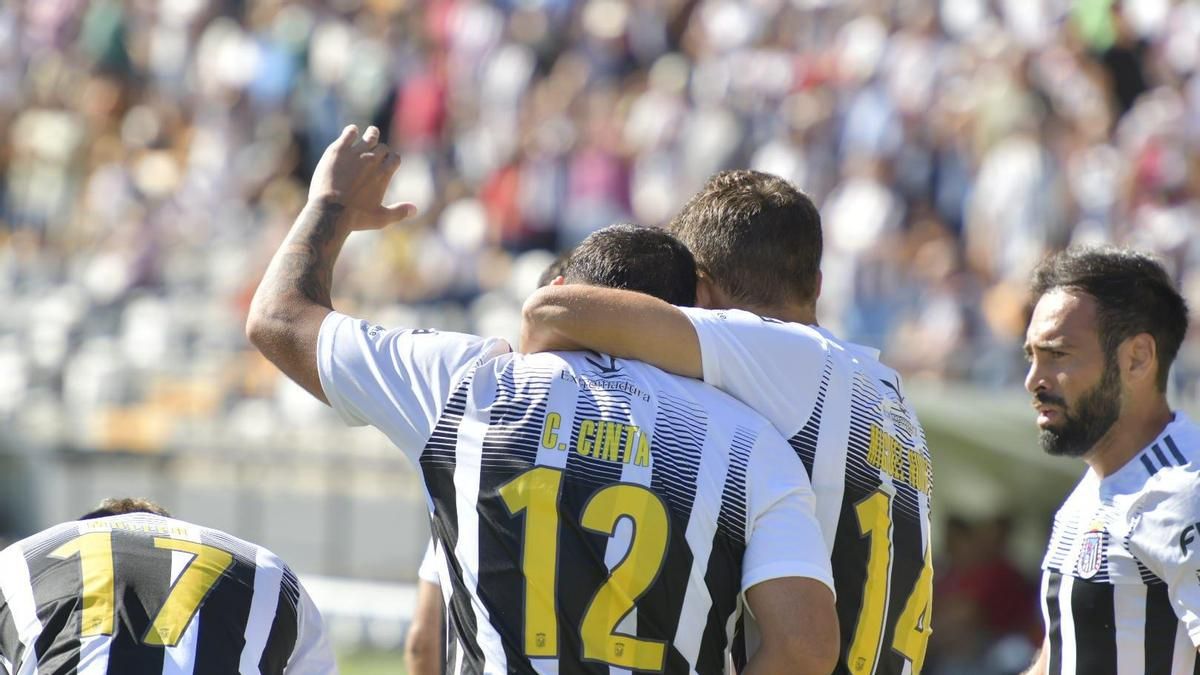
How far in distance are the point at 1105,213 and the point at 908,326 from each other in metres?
1.62

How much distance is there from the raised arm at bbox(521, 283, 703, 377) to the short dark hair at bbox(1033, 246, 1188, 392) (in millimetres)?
1419

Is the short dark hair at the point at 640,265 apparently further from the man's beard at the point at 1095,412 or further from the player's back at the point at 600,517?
the man's beard at the point at 1095,412

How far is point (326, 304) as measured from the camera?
12.0 feet

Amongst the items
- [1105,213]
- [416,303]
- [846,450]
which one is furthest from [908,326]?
[846,450]

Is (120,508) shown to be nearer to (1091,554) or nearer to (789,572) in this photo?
(789,572)

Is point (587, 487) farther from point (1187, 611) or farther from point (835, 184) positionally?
point (835, 184)

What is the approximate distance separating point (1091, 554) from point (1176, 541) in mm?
316

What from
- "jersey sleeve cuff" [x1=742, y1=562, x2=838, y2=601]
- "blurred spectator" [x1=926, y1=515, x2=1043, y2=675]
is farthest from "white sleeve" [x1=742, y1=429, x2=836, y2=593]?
"blurred spectator" [x1=926, y1=515, x2=1043, y2=675]

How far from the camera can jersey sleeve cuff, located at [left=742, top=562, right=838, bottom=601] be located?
3.32 metres

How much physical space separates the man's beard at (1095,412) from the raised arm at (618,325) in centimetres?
134

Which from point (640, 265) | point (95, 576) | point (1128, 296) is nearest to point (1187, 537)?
point (1128, 296)

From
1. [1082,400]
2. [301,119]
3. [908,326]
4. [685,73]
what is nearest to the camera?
[1082,400]

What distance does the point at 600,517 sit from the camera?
3375 millimetres

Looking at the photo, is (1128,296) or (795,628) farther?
(1128,296)
